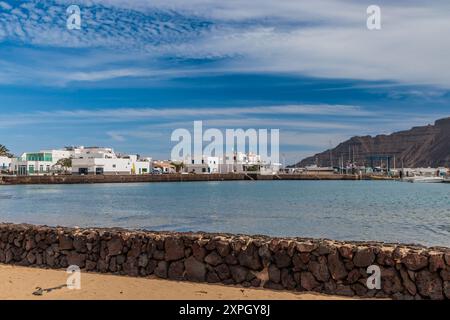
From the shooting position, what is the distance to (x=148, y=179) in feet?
497

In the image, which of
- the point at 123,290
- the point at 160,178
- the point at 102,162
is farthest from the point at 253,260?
the point at 102,162

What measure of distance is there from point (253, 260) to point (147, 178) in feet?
471

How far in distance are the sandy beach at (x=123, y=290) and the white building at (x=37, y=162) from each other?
6108 inches

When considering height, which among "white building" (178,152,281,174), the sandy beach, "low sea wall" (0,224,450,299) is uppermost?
"white building" (178,152,281,174)

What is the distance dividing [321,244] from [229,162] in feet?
582

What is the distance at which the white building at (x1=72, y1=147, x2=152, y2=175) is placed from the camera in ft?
500

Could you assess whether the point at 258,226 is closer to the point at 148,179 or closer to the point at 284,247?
the point at 284,247

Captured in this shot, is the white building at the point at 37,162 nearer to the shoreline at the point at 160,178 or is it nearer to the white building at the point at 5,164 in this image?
the white building at the point at 5,164

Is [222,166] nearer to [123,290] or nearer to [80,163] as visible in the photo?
[80,163]

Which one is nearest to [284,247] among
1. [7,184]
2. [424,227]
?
[424,227]

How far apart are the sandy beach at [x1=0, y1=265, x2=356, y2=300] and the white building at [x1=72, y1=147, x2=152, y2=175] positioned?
475 ft

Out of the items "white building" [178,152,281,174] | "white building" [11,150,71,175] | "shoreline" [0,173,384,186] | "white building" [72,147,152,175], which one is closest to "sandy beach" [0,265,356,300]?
"shoreline" [0,173,384,186]

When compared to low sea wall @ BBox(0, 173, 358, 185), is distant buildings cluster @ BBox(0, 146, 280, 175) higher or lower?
higher

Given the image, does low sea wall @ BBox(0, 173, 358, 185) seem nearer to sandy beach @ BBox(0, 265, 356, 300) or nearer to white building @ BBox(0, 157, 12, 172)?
white building @ BBox(0, 157, 12, 172)
